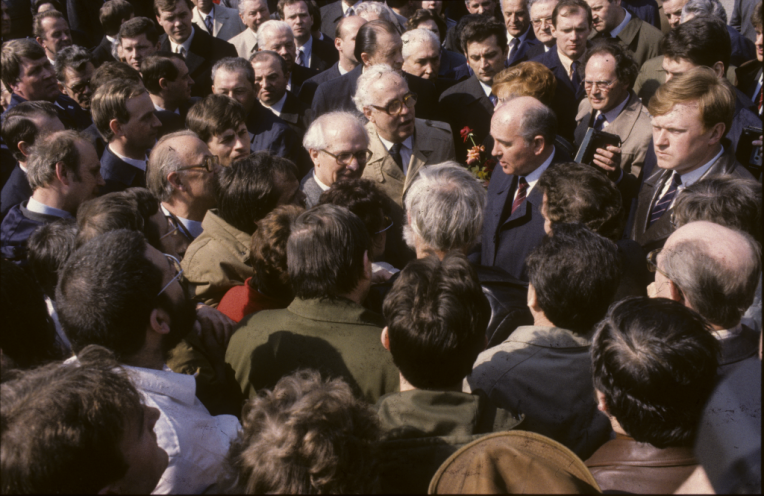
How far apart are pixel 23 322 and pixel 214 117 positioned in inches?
92.6

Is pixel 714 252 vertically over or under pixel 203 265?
over

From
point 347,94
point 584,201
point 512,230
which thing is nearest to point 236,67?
point 347,94

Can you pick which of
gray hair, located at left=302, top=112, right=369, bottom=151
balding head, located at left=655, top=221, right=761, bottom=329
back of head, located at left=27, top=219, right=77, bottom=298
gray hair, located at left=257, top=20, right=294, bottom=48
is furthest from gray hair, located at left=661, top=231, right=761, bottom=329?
gray hair, located at left=257, top=20, right=294, bottom=48

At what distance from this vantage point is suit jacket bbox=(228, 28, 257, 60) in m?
7.82

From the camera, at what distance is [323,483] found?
1.40m

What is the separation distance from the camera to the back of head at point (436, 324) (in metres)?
1.88

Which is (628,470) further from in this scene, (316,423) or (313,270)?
(313,270)

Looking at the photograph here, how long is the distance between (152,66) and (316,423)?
15.6 ft

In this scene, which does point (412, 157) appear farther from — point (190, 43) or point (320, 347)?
point (190, 43)

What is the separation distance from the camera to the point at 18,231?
3.26m

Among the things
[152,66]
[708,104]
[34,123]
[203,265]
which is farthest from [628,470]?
[152,66]

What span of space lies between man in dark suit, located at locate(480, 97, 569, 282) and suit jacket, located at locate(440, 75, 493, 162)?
1.40 meters

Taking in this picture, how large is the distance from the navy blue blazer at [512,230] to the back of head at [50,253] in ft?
7.75

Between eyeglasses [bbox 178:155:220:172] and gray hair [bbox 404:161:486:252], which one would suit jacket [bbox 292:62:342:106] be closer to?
eyeglasses [bbox 178:155:220:172]
